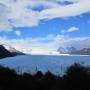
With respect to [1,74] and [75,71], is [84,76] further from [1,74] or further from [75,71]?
[1,74]

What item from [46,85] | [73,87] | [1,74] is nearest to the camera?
[73,87]

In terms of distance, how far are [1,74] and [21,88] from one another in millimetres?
5547

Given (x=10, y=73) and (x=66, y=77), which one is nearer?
(x=66, y=77)

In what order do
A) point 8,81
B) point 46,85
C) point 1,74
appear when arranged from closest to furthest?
point 46,85
point 8,81
point 1,74

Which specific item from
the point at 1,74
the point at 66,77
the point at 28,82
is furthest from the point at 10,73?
the point at 66,77

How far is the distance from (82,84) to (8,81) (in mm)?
7807

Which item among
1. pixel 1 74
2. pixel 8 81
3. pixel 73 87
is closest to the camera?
pixel 73 87

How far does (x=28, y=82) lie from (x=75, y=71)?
14.4 feet

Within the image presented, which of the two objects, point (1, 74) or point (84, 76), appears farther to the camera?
point (1, 74)

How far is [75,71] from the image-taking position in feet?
90.8

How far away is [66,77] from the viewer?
27.7 metres

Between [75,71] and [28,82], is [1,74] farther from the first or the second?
[75,71]

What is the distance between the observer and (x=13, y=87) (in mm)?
28000

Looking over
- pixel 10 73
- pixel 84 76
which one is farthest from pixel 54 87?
pixel 10 73
